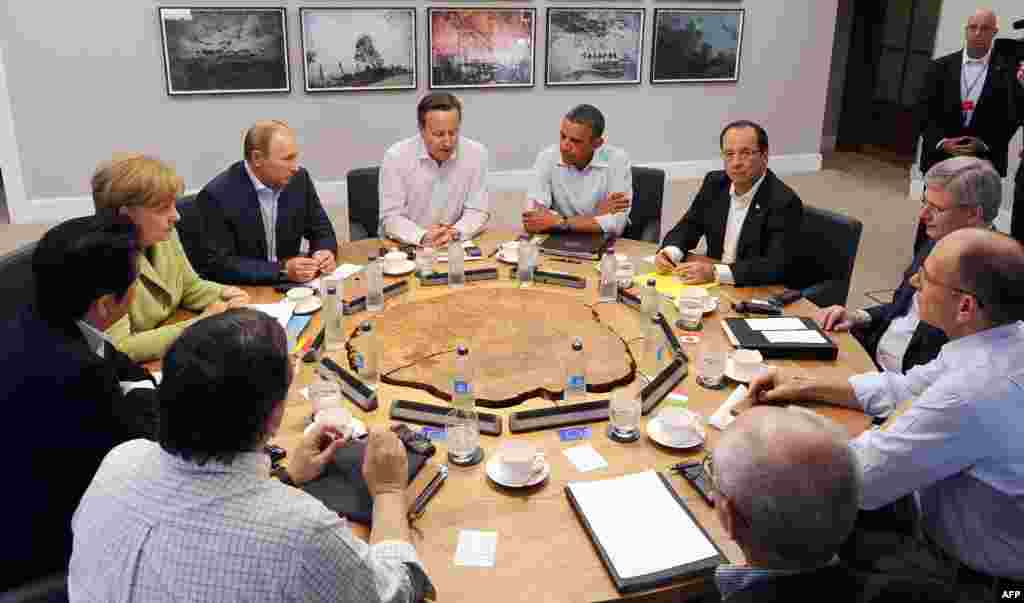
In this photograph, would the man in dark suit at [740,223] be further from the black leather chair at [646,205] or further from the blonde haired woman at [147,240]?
the blonde haired woman at [147,240]

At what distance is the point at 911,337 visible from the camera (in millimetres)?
2990

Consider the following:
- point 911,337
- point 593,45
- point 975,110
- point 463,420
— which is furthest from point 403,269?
point 593,45

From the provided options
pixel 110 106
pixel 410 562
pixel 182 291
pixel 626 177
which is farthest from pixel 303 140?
pixel 410 562

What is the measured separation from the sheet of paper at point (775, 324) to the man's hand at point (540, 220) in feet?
4.30

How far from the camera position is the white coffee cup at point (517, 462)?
2.00 meters

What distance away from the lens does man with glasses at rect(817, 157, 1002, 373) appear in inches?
111

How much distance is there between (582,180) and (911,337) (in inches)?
75.2

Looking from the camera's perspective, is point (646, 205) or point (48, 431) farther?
point (646, 205)

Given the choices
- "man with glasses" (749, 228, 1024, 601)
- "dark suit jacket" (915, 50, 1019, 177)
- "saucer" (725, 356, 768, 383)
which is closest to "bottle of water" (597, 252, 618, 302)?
"saucer" (725, 356, 768, 383)

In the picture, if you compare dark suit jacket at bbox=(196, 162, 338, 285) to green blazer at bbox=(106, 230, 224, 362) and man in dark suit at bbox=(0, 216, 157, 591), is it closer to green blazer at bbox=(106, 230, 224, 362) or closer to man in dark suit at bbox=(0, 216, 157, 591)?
green blazer at bbox=(106, 230, 224, 362)

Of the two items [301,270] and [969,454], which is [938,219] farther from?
[301,270]

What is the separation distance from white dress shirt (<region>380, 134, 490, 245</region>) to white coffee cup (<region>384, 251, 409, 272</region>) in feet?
1.92

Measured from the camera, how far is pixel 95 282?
6.27 feet

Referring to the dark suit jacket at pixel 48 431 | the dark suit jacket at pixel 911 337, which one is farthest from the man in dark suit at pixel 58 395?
the dark suit jacket at pixel 911 337
